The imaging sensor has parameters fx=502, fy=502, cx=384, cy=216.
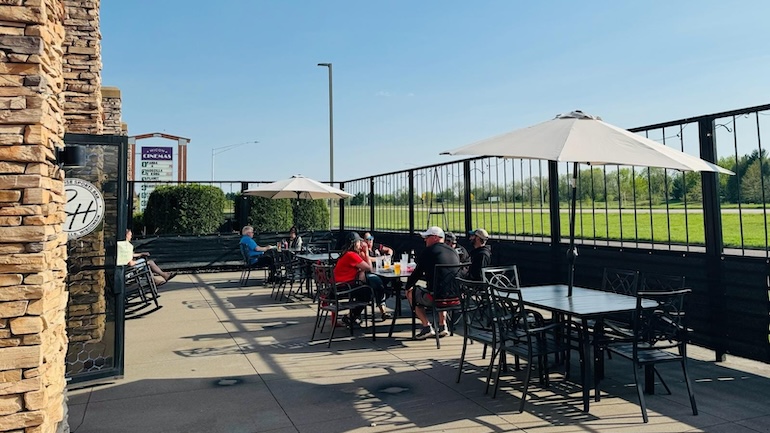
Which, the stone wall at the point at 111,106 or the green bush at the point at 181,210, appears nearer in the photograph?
the stone wall at the point at 111,106

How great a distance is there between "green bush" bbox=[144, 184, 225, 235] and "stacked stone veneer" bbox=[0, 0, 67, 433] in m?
11.8

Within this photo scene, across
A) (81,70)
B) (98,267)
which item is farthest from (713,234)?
(81,70)

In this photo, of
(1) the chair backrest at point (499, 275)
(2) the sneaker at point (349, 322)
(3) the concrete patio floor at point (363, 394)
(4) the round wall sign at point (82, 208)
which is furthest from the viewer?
(2) the sneaker at point (349, 322)

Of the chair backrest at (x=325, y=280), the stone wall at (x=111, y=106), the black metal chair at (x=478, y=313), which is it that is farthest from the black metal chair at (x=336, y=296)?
the stone wall at (x=111, y=106)

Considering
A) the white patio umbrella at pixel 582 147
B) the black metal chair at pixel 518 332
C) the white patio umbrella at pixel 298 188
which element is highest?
the white patio umbrella at pixel 298 188

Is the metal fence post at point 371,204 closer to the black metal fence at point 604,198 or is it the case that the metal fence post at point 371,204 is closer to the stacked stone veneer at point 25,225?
the black metal fence at point 604,198

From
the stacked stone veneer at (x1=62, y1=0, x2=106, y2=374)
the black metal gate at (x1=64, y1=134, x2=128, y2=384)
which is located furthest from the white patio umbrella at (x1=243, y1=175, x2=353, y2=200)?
the black metal gate at (x1=64, y1=134, x2=128, y2=384)

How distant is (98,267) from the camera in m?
4.79

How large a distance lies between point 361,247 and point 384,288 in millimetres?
667

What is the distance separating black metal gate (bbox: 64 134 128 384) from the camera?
185 inches

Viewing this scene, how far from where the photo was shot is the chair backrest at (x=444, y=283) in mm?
5770

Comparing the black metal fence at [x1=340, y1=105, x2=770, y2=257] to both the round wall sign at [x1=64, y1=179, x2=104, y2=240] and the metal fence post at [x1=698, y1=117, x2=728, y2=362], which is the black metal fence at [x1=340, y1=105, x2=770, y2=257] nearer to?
the metal fence post at [x1=698, y1=117, x2=728, y2=362]

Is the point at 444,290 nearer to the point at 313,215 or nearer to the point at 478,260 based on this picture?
the point at 478,260

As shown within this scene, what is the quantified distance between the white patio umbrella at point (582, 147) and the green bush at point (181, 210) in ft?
37.3
